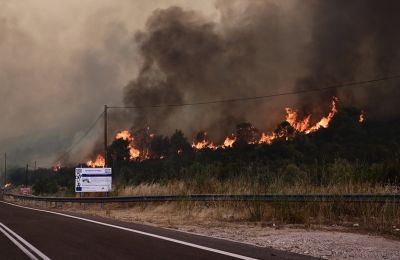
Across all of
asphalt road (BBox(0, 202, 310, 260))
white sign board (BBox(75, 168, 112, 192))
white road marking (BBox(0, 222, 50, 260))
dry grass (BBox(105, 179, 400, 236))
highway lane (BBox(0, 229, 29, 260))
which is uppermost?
white sign board (BBox(75, 168, 112, 192))

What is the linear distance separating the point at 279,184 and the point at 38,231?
8.18m

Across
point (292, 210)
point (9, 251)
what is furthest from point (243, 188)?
point (9, 251)

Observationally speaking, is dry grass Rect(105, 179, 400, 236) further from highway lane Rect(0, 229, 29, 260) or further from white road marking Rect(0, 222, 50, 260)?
highway lane Rect(0, 229, 29, 260)

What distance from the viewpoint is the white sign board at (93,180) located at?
29828mm

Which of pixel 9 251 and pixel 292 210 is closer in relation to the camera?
pixel 9 251

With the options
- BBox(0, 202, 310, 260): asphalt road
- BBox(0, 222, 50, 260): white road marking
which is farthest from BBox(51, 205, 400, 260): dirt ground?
BBox(0, 222, 50, 260): white road marking

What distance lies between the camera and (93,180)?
29969mm

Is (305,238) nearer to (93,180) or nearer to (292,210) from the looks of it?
(292,210)

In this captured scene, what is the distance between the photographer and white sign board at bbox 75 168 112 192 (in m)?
29.8

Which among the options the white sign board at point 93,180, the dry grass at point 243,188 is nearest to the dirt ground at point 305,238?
the dry grass at point 243,188

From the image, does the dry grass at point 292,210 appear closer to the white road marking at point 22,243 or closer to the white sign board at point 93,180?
the white road marking at point 22,243

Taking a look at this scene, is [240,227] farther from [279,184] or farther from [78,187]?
[78,187]

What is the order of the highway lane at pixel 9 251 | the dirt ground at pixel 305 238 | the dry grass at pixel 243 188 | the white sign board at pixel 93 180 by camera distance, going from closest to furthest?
the dirt ground at pixel 305 238 → the highway lane at pixel 9 251 → the dry grass at pixel 243 188 → the white sign board at pixel 93 180

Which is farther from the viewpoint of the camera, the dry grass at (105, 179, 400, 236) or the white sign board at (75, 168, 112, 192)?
the white sign board at (75, 168, 112, 192)
